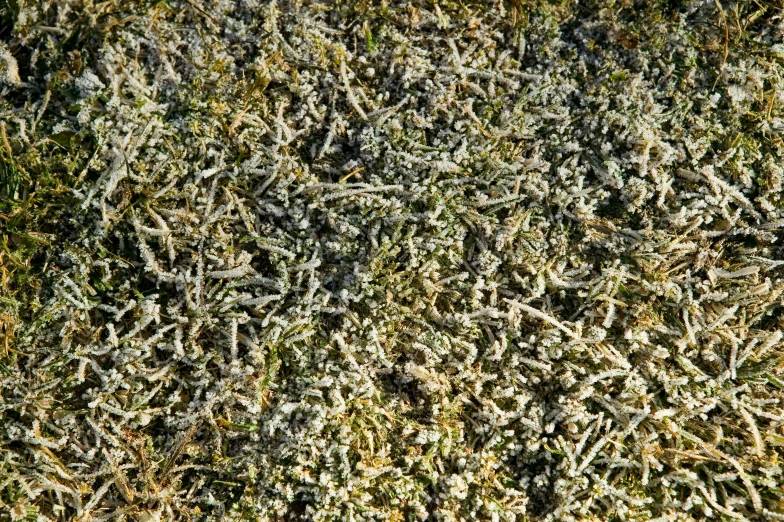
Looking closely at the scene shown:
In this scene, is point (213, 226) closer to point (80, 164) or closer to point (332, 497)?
point (80, 164)

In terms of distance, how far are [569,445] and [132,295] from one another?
1522 mm

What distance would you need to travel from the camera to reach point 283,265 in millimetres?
2068

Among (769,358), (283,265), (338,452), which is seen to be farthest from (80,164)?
(769,358)

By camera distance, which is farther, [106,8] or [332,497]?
[106,8]

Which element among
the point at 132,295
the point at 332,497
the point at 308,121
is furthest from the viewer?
the point at 308,121

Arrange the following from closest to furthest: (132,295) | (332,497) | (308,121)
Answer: (332,497), (132,295), (308,121)

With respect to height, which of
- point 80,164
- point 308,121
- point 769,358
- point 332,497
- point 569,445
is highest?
point 308,121

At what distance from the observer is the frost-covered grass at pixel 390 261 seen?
1976 millimetres

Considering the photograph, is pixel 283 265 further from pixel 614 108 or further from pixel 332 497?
pixel 614 108

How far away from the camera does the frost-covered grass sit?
77.8 inches

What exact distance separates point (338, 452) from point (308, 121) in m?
1.14

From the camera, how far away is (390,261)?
2.09 m

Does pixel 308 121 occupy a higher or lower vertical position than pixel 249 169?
higher

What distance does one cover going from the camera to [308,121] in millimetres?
2197
